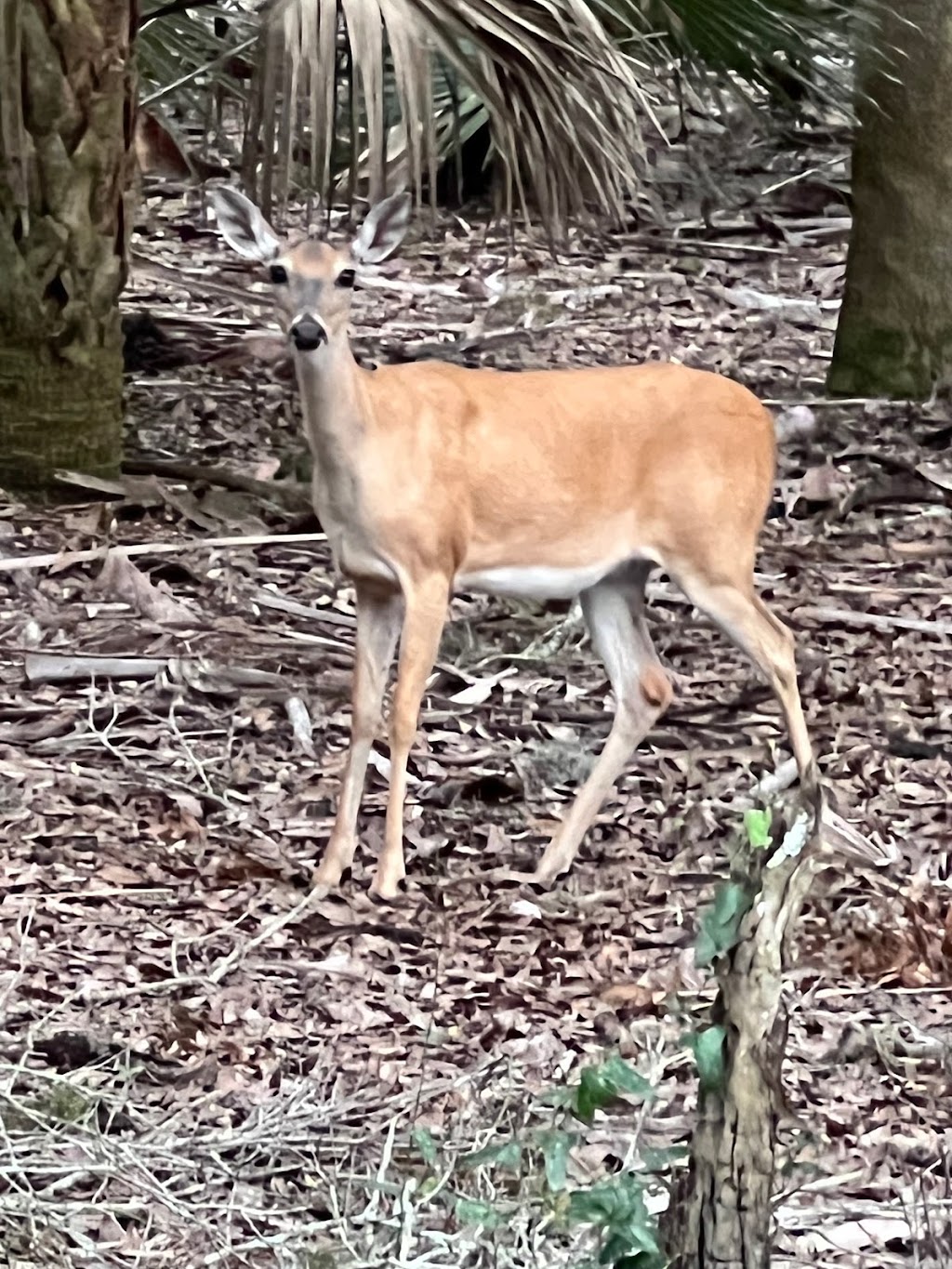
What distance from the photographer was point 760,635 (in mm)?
5988

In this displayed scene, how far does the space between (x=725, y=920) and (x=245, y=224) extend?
8.90 feet

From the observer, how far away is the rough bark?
3.30 meters

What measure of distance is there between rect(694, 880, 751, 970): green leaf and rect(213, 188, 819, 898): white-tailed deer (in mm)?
2367

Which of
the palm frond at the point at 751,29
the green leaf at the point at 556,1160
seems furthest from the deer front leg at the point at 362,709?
the palm frond at the point at 751,29

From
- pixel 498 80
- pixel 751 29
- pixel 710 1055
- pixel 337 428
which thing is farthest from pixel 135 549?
pixel 710 1055

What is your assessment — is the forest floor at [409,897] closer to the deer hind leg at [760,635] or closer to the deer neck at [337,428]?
the deer hind leg at [760,635]

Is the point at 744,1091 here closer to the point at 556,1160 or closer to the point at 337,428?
the point at 556,1160

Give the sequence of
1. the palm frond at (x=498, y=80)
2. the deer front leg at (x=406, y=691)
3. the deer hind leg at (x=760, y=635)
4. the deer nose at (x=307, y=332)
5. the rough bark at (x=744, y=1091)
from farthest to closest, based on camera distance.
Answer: the palm frond at (x=498, y=80) → the deer hind leg at (x=760, y=635) → the deer front leg at (x=406, y=691) → the deer nose at (x=307, y=332) → the rough bark at (x=744, y=1091)

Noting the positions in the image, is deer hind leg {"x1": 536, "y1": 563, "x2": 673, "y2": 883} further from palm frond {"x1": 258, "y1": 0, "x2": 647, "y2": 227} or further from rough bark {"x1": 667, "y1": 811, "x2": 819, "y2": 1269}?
rough bark {"x1": 667, "y1": 811, "x2": 819, "y2": 1269}

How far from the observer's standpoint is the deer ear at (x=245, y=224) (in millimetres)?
5434

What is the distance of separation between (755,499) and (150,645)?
82.1 inches

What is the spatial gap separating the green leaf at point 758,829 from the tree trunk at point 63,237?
15.2 ft

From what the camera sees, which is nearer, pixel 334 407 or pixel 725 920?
pixel 725 920

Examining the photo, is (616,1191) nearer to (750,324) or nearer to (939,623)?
(939,623)
